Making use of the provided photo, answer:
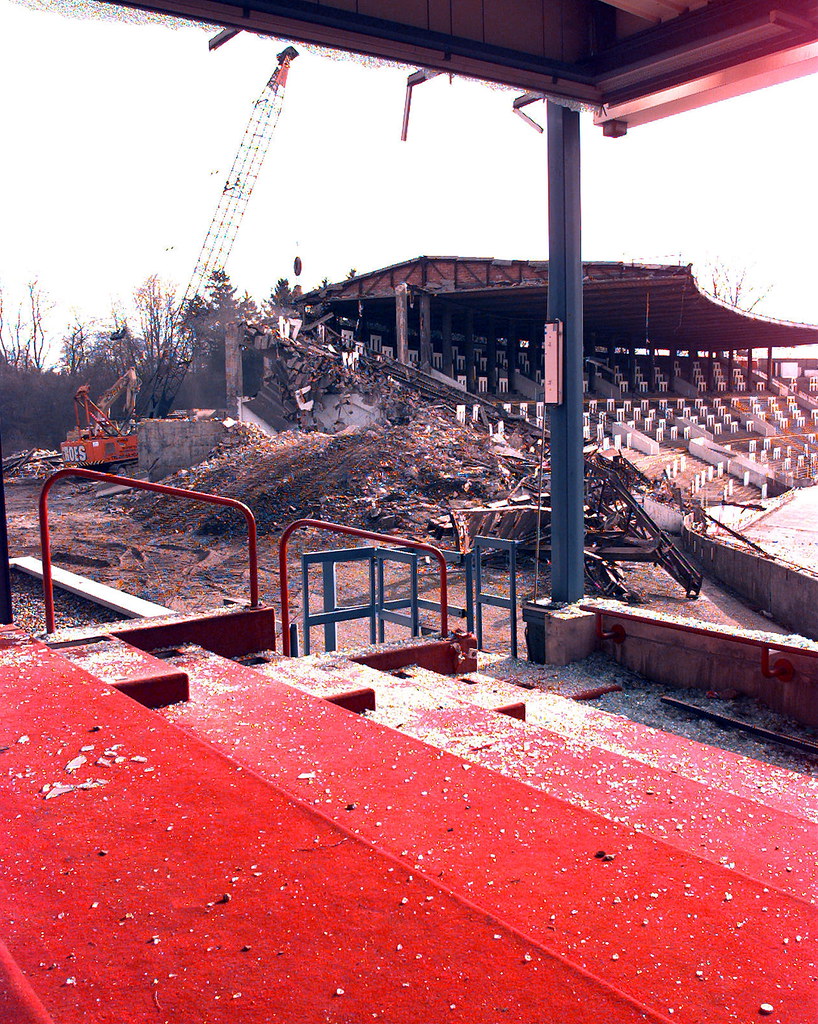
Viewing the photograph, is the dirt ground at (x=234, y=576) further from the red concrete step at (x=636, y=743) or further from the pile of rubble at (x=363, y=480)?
the red concrete step at (x=636, y=743)

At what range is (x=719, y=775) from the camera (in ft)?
15.4

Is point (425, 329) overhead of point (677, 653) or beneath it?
overhead

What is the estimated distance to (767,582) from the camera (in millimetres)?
17000

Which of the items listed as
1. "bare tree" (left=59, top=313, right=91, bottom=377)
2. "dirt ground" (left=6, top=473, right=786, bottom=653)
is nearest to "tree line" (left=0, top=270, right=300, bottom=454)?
"bare tree" (left=59, top=313, right=91, bottom=377)


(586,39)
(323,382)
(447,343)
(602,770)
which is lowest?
(602,770)

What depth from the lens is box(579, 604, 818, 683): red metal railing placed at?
19.9 ft

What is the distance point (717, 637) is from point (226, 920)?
5450 millimetres

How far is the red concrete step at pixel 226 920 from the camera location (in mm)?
1767

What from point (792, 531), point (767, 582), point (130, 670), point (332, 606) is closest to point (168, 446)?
point (792, 531)

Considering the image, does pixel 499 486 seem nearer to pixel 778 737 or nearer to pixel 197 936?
pixel 778 737

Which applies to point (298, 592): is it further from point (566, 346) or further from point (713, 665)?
point (713, 665)

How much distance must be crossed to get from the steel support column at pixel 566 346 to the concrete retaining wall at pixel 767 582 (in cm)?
858

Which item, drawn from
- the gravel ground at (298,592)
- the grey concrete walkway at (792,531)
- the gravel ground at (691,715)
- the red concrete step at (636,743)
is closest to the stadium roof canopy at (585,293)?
the grey concrete walkway at (792,531)

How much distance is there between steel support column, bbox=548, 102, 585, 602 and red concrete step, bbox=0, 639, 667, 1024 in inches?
230
